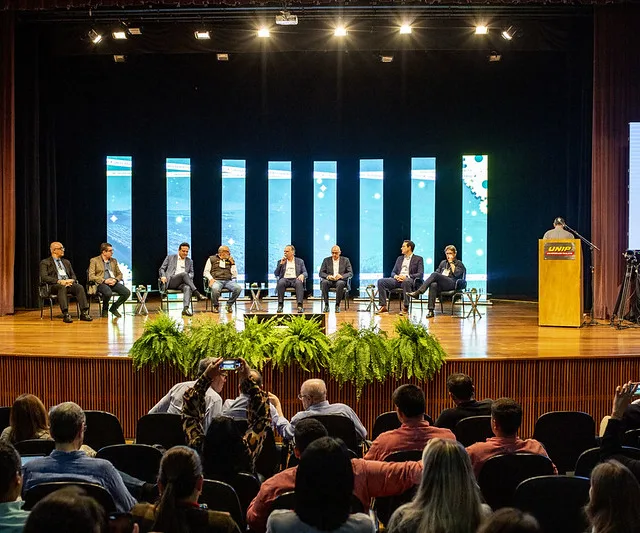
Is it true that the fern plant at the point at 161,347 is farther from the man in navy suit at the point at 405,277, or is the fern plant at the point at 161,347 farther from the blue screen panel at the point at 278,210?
the blue screen panel at the point at 278,210

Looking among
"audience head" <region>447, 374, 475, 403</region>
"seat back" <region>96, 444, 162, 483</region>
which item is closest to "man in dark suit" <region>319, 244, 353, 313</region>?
"audience head" <region>447, 374, 475, 403</region>

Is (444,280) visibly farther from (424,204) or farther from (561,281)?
(424,204)

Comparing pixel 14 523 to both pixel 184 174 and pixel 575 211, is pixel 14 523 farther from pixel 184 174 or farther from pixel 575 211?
pixel 184 174

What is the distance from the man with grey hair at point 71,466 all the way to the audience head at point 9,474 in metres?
0.50

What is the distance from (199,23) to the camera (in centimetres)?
1098

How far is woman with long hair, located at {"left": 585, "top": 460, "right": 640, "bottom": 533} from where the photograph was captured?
2316mm

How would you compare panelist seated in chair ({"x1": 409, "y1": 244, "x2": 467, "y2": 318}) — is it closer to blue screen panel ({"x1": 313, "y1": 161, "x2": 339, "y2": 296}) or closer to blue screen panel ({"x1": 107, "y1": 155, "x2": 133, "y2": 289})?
blue screen panel ({"x1": 313, "y1": 161, "x2": 339, "y2": 296})

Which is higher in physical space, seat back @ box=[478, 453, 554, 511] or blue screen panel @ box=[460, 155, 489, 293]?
blue screen panel @ box=[460, 155, 489, 293]

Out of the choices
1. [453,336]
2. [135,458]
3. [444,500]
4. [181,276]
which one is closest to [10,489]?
[135,458]

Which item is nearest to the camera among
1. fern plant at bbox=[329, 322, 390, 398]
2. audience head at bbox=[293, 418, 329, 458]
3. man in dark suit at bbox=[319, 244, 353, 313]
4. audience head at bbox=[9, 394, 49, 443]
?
audience head at bbox=[293, 418, 329, 458]

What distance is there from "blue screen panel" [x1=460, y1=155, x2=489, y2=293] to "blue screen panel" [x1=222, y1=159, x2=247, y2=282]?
386 cm

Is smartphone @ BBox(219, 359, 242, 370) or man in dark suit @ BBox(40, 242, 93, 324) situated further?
man in dark suit @ BBox(40, 242, 93, 324)

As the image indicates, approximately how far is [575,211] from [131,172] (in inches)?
292

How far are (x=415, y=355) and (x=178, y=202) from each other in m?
8.55
